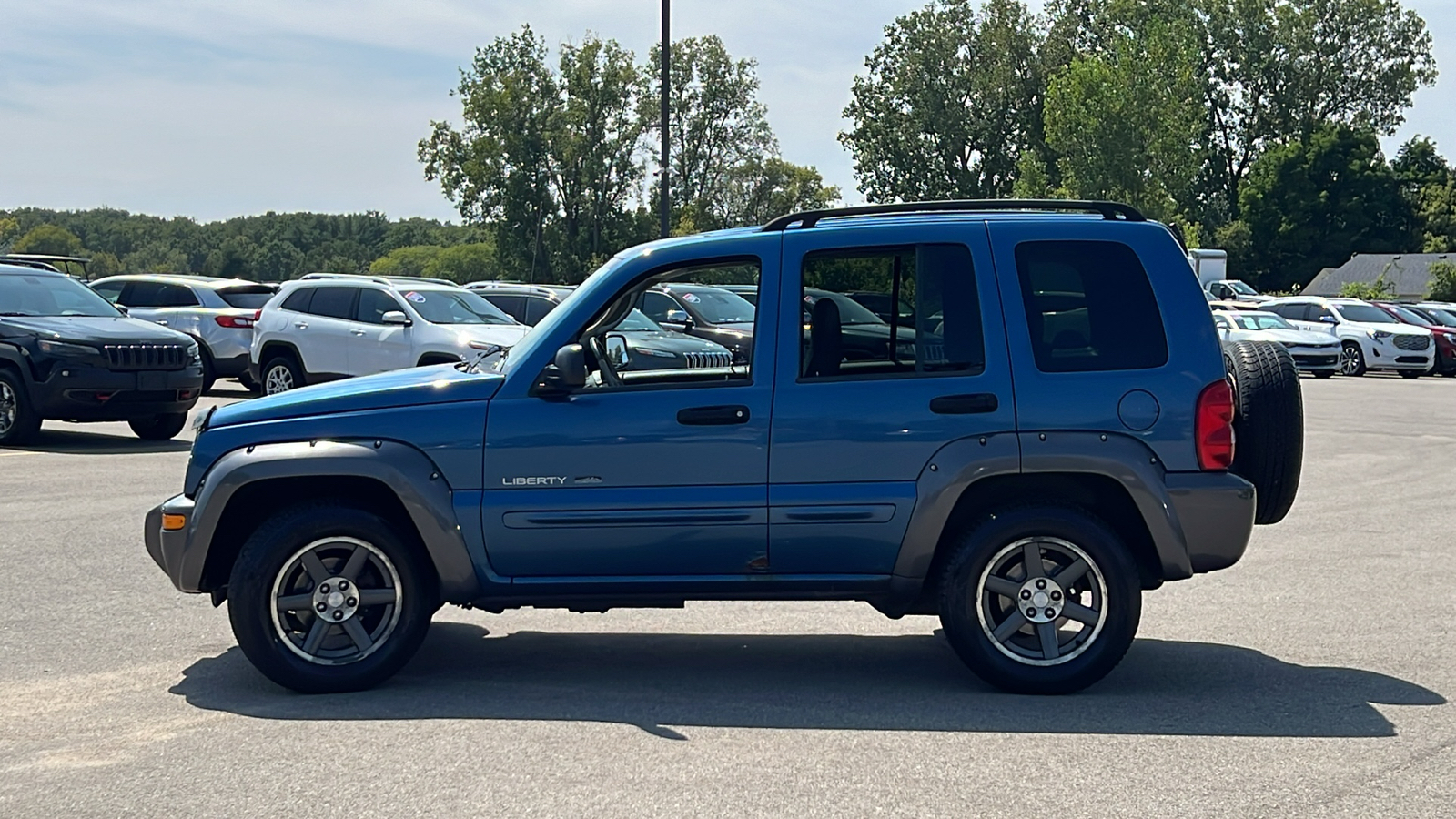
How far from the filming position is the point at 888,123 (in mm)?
79812

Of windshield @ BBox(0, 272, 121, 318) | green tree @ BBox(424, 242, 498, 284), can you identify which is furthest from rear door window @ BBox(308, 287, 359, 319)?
green tree @ BBox(424, 242, 498, 284)

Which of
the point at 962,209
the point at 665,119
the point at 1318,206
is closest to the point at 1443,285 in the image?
the point at 1318,206

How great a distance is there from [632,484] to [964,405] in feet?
4.49

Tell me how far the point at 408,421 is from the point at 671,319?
4.65 ft

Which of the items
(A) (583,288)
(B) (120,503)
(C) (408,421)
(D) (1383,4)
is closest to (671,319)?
(A) (583,288)

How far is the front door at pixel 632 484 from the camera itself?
240 inches

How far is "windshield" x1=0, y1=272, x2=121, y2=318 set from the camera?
1587 cm

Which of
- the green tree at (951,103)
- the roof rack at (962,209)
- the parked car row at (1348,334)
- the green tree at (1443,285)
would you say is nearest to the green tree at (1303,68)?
the green tree at (951,103)

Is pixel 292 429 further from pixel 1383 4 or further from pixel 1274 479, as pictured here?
pixel 1383 4

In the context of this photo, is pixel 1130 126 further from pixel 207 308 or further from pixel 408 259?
pixel 408 259

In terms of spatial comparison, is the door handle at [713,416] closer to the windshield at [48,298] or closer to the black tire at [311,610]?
the black tire at [311,610]

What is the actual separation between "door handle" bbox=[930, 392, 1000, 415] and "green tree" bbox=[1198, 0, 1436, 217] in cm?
8856

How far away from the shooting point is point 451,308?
19.8m

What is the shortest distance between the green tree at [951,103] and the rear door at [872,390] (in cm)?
7332
